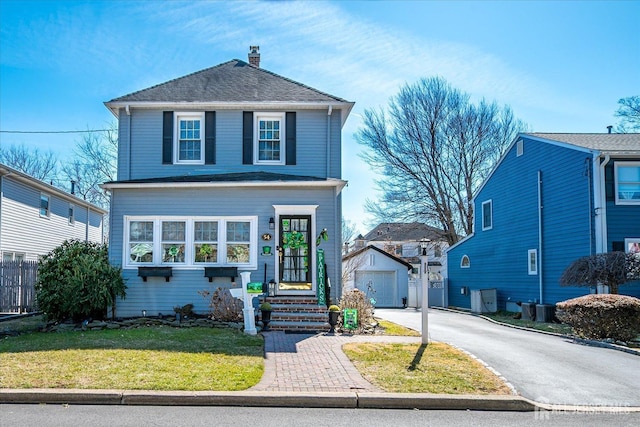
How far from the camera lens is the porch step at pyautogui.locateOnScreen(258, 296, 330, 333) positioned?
1367 cm

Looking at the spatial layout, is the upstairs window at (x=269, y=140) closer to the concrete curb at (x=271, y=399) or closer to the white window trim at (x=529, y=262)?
the concrete curb at (x=271, y=399)

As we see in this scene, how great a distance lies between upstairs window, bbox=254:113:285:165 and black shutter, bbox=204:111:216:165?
4.02ft

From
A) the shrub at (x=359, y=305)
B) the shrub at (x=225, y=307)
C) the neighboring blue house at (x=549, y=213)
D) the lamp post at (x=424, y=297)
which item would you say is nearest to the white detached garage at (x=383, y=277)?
the neighboring blue house at (x=549, y=213)

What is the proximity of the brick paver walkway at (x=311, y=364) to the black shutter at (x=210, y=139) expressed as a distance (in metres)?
5.98

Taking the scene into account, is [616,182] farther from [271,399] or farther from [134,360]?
[134,360]

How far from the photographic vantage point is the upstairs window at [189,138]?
55.3ft

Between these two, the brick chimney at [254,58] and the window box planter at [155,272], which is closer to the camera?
the window box planter at [155,272]

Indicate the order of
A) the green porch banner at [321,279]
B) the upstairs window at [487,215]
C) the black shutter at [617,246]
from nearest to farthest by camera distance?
the green porch banner at [321,279], the black shutter at [617,246], the upstairs window at [487,215]

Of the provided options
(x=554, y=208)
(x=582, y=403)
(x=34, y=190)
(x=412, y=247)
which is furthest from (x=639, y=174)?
(x=412, y=247)

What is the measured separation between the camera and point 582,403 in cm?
770

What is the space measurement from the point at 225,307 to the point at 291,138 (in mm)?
5417

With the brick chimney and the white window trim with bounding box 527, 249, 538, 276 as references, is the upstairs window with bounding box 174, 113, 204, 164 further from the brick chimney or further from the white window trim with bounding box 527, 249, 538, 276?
the white window trim with bounding box 527, 249, 538, 276

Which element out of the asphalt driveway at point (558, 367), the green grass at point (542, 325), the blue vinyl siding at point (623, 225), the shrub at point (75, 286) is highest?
the blue vinyl siding at point (623, 225)

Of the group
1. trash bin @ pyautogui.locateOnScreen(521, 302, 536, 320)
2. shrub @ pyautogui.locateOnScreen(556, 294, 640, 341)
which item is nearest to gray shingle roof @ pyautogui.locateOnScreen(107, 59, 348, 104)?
shrub @ pyautogui.locateOnScreen(556, 294, 640, 341)
